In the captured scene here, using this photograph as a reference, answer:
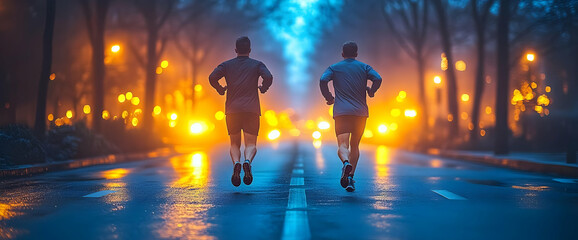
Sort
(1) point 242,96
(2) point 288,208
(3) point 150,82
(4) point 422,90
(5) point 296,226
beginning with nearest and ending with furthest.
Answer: (5) point 296,226 → (2) point 288,208 → (1) point 242,96 → (3) point 150,82 → (4) point 422,90

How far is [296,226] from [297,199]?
2598 millimetres

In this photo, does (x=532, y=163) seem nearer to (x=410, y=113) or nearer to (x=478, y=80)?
(x=478, y=80)

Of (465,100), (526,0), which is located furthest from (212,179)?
(465,100)

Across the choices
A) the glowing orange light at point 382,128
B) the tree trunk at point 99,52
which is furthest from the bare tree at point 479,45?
the glowing orange light at point 382,128

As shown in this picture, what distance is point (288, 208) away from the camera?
9.38m

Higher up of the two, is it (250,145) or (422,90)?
(422,90)

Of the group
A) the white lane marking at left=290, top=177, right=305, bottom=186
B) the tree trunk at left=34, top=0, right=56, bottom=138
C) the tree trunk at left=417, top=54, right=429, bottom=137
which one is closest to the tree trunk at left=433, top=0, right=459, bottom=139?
the tree trunk at left=417, top=54, right=429, bottom=137

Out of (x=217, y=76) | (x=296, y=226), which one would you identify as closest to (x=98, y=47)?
(x=217, y=76)

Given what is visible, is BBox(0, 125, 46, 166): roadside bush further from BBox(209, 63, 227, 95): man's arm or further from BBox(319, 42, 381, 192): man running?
BBox(319, 42, 381, 192): man running

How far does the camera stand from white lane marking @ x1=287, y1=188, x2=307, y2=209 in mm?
9680

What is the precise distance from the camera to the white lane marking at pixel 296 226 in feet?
23.8

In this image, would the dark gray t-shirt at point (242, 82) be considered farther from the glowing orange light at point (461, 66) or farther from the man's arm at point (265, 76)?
A: the glowing orange light at point (461, 66)

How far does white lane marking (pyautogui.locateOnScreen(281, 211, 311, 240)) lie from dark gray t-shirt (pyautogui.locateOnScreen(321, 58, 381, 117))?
3042 millimetres

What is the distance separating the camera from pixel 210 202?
10078mm
